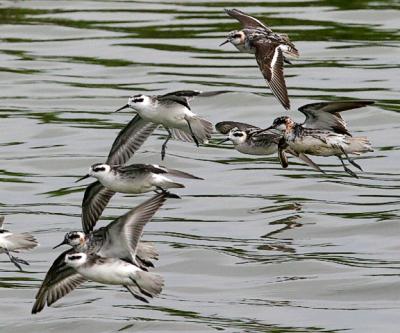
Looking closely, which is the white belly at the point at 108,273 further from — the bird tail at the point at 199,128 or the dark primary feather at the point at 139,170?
the bird tail at the point at 199,128

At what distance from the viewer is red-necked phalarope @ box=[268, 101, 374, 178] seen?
17734mm

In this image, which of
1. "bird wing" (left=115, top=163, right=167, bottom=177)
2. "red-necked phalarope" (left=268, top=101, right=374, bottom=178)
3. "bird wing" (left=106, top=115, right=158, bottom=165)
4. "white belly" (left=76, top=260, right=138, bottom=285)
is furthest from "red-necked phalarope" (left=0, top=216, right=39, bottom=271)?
"red-necked phalarope" (left=268, top=101, right=374, bottom=178)

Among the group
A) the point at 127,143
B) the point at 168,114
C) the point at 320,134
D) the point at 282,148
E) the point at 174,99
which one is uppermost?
the point at 174,99

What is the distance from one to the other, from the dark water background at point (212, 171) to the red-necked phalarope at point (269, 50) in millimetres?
2068

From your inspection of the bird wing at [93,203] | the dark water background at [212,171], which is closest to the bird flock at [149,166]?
the bird wing at [93,203]

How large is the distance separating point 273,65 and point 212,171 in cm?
510

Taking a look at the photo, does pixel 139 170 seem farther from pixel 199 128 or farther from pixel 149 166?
pixel 199 128

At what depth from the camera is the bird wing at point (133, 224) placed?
1489cm

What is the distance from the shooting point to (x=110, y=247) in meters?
15.6

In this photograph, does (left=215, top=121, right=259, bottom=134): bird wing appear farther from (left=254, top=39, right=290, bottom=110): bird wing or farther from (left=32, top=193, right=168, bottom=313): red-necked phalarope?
(left=32, top=193, right=168, bottom=313): red-necked phalarope

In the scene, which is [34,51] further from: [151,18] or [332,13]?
[332,13]

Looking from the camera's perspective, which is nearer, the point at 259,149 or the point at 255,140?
the point at 259,149

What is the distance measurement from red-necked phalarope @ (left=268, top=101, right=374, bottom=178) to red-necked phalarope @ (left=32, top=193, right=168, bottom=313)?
214 cm

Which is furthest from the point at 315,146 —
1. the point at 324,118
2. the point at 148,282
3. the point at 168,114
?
the point at 148,282
